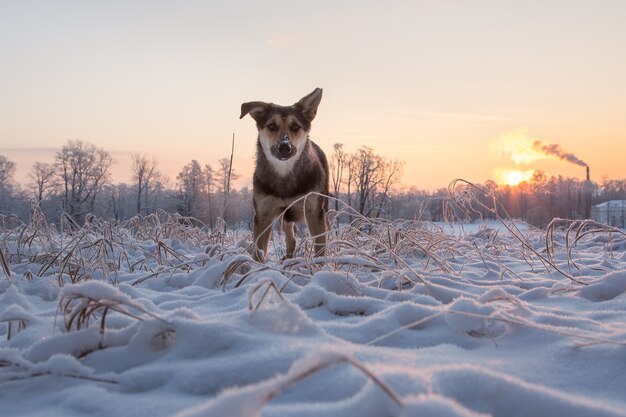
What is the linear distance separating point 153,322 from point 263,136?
4.95 m

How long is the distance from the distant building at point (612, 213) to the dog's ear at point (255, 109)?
260 ft

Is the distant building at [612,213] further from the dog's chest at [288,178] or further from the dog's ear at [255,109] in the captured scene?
the dog's ear at [255,109]

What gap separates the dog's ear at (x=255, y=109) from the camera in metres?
6.12

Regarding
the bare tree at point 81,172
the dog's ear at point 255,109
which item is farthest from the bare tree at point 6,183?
the dog's ear at point 255,109

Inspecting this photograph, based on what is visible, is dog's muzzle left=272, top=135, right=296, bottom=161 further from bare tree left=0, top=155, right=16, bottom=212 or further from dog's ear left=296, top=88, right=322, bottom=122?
bare tree left=0, top=155, right=16, bottom=212

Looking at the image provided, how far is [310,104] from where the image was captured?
6.53 meters

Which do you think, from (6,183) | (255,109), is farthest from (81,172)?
(255,109)

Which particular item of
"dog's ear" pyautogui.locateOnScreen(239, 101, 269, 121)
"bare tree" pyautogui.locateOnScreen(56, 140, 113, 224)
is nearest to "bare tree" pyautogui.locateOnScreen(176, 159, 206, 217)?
"bare tree" pyautogui.locateOnScreen(56, 140, 113, 224)

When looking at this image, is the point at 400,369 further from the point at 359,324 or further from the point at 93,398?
the point at 93,398

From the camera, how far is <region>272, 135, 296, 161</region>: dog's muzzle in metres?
5.66

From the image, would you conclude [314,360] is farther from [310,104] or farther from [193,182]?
[193,182]

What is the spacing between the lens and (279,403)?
42.9 inches

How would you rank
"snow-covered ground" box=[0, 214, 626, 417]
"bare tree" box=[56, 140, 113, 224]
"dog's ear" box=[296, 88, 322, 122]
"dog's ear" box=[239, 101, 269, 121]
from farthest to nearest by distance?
"bare tree" box=[56, 140, 113, 224] → "dog's ear" box=[296, 88, 322, 122] → "dog's ear" box=[239, 101, 269, 121] → "snow-covered ground" box=[0, 214, 626, 417]

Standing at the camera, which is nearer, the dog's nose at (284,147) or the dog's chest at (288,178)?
the dog's nose at (284,147)
